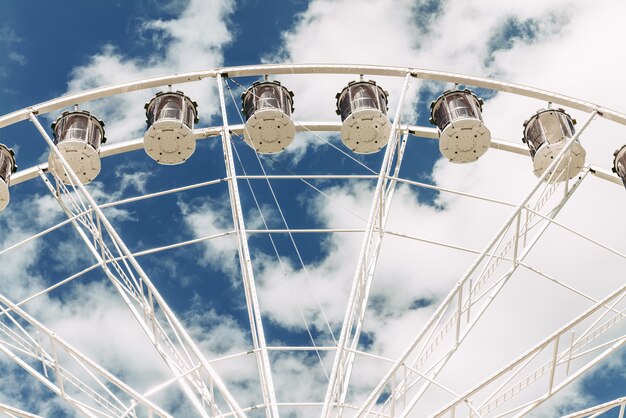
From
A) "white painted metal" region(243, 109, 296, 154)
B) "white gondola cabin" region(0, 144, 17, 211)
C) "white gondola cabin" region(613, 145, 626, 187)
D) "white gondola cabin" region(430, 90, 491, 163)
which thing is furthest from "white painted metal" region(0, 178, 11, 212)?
"white gondola cabin" region(613, 145, 626, 187)

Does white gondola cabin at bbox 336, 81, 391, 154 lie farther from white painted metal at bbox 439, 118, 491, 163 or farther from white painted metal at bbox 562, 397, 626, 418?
white painted metal at bbox 562, 397, 626, 418

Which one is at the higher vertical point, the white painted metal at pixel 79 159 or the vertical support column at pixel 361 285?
the white painted metal at pixel 79 159

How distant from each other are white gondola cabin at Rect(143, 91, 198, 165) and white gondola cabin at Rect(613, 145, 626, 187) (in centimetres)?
954

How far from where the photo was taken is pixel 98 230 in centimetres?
1561

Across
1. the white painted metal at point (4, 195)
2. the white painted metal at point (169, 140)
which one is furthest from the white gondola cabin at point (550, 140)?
the white painted metal at point (4, 195)

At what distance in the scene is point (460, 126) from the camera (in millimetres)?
18703

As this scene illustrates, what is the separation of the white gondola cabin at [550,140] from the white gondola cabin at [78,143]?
10.1 metres

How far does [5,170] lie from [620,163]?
1373cm

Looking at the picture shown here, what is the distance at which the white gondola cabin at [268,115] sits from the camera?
19266 mm

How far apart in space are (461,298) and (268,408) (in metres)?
3.67

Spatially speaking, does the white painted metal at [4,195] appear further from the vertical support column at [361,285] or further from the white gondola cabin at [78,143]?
the vertical support column at [361,285]

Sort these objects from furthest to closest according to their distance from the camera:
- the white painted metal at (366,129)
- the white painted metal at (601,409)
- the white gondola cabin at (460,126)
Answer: the white painted metal at (366,129), the white gondola cabin at (460,126), the white painted metal at (601,409)

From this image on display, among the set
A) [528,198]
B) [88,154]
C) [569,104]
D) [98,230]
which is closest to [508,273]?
[528,198]

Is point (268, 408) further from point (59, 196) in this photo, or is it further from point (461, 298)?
point (59, 196)
